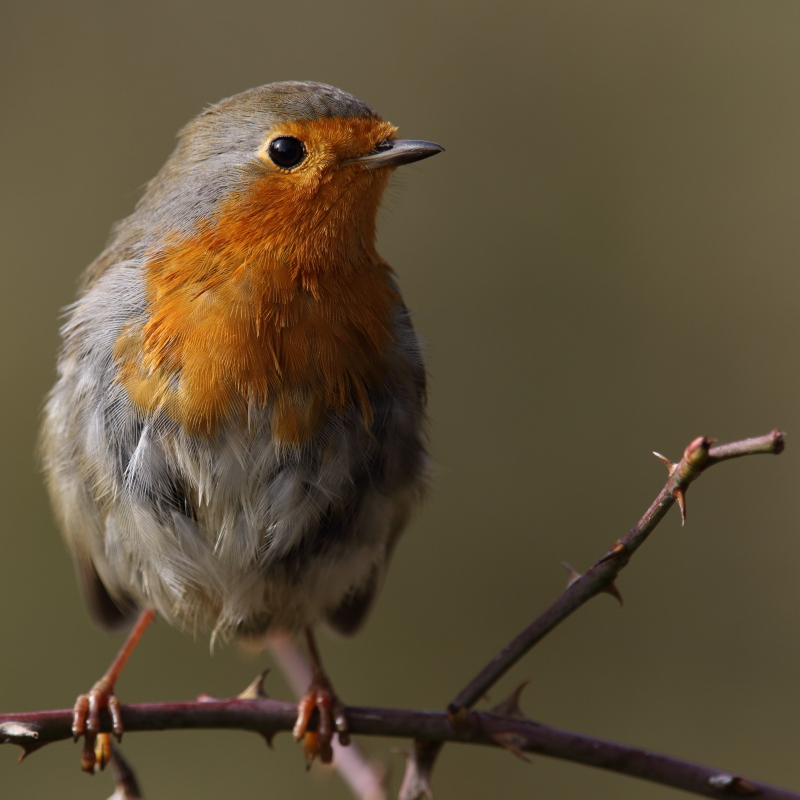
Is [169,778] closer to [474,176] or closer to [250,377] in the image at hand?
[250,377]

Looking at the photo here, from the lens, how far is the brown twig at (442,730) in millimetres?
2240

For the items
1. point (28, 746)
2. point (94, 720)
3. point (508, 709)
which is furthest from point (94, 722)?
point (508, 709)

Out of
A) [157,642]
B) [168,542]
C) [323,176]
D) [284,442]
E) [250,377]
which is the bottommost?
[157,642]

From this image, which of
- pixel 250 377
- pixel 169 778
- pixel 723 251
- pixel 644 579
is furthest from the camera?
pixel 723 251

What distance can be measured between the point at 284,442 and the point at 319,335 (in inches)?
13.6

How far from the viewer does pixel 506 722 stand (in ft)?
8.27

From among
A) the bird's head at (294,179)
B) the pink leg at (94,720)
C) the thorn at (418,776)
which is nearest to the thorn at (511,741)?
the thorn at (418,776)

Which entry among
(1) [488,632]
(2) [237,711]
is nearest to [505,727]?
(2) [237,711]

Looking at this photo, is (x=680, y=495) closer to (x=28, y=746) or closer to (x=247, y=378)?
(x=247, y=378)

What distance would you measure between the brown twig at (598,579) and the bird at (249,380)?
32.8 inches

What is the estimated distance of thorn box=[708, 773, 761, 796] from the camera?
2.17m

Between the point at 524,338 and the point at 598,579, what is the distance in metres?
3.99

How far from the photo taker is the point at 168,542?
315cm

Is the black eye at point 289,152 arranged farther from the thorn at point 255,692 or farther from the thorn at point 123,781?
the thorn at point 123,781
